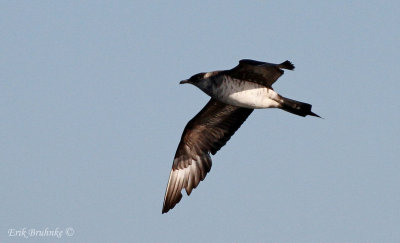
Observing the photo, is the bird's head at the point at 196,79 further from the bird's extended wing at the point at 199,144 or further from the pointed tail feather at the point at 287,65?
A: the pointed tail feather at the point at 287,65

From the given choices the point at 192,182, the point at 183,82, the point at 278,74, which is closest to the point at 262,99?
the point at 278,74

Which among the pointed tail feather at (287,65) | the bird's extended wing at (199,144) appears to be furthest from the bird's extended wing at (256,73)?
the bird's extended wing at (199,144)

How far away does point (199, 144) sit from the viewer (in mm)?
13102

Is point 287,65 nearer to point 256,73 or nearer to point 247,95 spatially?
point 256,73

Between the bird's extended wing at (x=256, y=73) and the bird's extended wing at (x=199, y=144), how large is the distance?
1473 millimetres

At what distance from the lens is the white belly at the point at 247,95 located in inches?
444

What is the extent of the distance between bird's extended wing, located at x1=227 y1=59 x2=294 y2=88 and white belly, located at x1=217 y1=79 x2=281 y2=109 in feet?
0.28

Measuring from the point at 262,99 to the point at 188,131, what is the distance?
6.58ft

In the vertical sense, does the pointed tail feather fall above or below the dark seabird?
above

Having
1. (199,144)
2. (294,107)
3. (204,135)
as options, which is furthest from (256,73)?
(199,144)

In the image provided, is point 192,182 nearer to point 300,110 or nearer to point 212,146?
point 212,146

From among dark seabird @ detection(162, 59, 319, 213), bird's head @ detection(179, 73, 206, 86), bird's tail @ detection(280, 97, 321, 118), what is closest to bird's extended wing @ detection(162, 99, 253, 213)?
dark seabird @ detection(162, 59, 319, 213)

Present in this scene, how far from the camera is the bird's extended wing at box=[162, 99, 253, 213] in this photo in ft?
42.3

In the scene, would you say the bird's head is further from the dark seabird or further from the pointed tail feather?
the pointed tail feather
